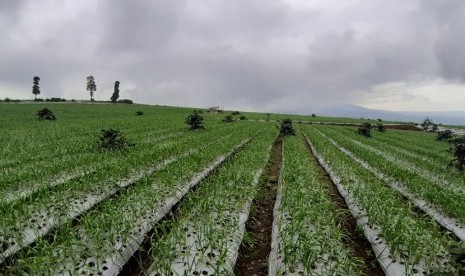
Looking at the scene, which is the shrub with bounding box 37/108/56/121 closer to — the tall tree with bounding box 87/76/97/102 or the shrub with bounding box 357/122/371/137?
the shrub with bounding box 357/122/371/137

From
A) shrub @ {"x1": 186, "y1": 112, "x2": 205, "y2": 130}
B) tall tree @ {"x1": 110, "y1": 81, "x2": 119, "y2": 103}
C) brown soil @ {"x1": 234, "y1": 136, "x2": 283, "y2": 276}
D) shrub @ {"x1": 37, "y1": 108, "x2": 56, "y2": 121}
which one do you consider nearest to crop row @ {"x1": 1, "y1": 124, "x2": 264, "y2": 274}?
brown soil @ {"x1": 234, "y1": 136, "x2": 283, "y2": 276}

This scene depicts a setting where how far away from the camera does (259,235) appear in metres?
6.63

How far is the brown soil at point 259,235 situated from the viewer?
5.26m

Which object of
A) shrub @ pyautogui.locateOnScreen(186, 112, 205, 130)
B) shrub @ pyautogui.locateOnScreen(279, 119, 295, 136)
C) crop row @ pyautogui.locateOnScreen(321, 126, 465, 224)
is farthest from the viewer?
shrub @ pyautogui.locateOnScreen(186, 112, 205, 130)

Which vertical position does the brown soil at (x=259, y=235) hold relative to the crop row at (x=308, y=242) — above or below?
below

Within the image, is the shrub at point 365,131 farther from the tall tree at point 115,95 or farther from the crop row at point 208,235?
the tall tree at point 115,95

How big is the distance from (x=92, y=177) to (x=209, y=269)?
205 inches

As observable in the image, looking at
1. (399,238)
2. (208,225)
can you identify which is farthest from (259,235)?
(399,238)

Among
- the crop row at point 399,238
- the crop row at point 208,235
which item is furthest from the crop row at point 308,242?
the crop row at point 208,235

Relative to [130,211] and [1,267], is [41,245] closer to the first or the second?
[1,267]

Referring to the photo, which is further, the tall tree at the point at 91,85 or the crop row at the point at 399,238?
the tall tree at the point at 91,85

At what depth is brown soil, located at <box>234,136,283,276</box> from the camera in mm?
5258

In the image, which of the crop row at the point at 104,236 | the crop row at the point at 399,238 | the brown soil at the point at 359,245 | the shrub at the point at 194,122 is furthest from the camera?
the shrub at the point at 194,122

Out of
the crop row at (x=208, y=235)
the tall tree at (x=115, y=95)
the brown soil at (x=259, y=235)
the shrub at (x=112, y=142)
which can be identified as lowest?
the brown soil at (x=259, y=235)
